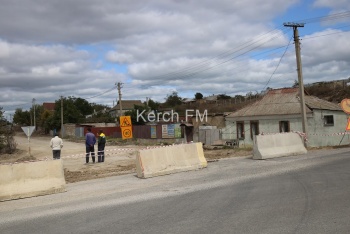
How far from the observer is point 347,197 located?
812 centimetres

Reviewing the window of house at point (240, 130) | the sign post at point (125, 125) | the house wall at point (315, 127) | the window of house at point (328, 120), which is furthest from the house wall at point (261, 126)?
the sign post at point (125, 125)

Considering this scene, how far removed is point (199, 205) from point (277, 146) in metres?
10.4

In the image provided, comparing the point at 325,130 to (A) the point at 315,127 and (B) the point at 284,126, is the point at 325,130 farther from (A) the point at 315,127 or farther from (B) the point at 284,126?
(B) the point at 284,126

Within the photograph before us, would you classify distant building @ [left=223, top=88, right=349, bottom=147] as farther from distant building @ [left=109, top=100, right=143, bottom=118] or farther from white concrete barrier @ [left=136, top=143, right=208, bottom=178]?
distant building @ [left=109, top=100, right=143, bottom=118]

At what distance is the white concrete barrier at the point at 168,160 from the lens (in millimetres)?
13188

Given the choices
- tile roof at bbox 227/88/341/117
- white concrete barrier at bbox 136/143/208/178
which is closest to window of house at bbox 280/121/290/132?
tile roof at bbox 227/88/341/117

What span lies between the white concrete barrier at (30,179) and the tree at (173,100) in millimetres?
91661

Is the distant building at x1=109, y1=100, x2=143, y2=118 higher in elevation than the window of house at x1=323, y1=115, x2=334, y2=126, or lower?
higher

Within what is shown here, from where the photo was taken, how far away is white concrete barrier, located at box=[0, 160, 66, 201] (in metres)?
10.5

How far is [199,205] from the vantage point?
317 inches

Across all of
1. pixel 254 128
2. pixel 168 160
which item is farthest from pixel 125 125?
pixel 168 160

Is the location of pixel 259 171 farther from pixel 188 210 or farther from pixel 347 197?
pixel 188 210

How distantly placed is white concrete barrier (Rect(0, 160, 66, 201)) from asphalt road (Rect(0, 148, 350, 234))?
428 millimetres

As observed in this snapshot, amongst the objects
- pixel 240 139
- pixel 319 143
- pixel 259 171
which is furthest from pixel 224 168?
pixel 240 139
